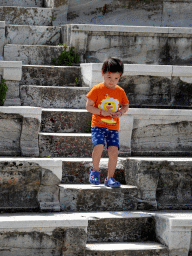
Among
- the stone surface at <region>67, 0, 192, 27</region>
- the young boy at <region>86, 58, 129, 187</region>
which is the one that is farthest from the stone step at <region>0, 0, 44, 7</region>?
the young boy at <region>86, 58, 129, 187</region>

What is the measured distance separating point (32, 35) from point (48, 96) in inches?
66.0

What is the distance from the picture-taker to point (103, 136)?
385 centimetres

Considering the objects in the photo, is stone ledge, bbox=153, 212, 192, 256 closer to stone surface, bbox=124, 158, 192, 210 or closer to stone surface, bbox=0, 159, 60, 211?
stone surface, bbox=124, 158, 192, 210

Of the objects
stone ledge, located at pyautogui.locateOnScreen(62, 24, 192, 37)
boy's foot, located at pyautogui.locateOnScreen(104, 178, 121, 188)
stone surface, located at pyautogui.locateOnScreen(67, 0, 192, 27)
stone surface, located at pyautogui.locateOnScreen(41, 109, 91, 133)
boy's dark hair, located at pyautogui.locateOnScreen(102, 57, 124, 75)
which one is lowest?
boy's foot, located at pyautogui.locateOnScreen(104, 178, 121, 188)

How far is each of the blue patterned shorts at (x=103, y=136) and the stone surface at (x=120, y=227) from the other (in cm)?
68

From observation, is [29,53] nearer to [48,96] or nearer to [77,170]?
[48,96]

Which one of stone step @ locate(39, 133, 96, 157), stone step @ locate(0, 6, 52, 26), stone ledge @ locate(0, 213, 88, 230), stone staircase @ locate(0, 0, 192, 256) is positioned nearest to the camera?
stone ledge @ locate(0, 213, 88, 230)

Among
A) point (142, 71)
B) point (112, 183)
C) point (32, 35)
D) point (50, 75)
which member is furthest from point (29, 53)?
point (112, 183)

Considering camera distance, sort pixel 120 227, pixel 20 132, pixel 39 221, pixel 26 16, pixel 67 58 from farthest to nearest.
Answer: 1. pixel 26 16
2. pixel 67 58
3. pixel 20 132
4. pixel 120 227
5. pixel 39 221

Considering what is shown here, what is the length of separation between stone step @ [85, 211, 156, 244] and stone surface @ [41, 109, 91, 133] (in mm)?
1347

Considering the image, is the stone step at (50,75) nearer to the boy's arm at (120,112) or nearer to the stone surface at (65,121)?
the stone surface at (65,121)

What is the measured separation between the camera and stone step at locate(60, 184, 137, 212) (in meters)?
3.64

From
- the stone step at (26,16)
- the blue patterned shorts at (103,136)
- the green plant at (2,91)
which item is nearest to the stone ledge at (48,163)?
the blue patterned shorts at (103,136)

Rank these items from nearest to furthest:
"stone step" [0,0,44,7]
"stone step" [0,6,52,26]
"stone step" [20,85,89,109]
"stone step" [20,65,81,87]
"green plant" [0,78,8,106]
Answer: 1. "green plant" [0,78,8,106]
2. "stone step" [20,85,89,109]
3. "stone step" [20,65,81,87]
4. "stone step" [0,6,52,26]
5. "stone step" [0,0,44,7]
